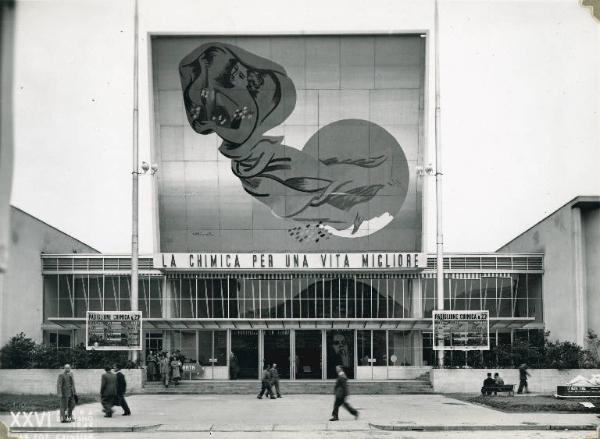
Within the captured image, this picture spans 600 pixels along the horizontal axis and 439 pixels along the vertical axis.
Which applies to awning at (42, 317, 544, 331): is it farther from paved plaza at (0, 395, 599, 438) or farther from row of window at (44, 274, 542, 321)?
paved plaza at (0, 395, 599, 438)

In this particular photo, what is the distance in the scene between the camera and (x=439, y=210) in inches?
1540

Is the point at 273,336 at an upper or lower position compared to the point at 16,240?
lower

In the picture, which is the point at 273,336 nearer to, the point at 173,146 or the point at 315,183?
the point at 315,183

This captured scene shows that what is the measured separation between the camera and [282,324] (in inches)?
1766

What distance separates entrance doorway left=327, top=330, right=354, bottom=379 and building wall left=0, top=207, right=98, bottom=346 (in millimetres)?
15734

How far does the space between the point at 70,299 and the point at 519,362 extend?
24.2 m

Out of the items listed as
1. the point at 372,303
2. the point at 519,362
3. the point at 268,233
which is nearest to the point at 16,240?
the point at 268,233

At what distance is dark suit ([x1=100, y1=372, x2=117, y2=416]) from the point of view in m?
24.5

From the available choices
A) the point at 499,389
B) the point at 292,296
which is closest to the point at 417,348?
the point at 292,296

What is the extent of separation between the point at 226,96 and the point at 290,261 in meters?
9.91

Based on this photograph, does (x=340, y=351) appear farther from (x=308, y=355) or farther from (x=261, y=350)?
(x=261, y=350)

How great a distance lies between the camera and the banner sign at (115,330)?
3797cm

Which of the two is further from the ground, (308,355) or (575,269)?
(575,269)

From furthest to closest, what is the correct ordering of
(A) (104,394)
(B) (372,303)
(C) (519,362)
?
(B) (372,303) → (C) (519,362) → (A) (104,394)
